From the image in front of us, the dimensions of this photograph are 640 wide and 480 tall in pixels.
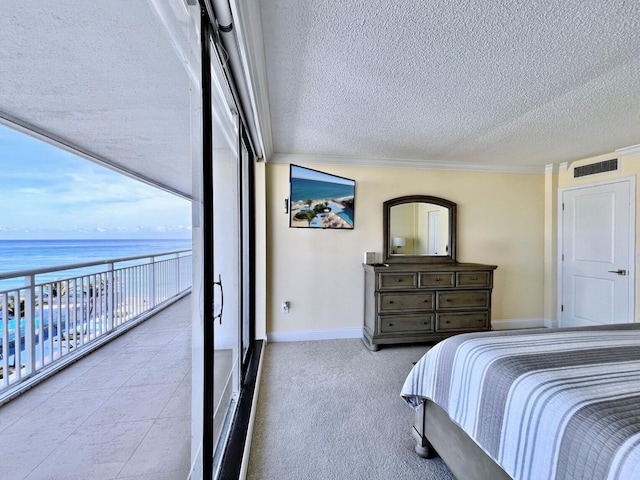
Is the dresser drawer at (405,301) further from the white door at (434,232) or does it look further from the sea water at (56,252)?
the sea water at (56,252)

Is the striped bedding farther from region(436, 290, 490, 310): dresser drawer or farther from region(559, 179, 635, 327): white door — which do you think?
region(559, 179, 635, 327): white door

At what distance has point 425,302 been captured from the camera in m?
3.17

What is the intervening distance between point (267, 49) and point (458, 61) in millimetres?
1096

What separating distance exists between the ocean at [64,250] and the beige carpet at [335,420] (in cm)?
133

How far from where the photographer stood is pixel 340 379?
247 cm

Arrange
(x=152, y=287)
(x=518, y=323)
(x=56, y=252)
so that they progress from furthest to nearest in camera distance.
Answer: (x=518, y=323)
(x=152, y=287)
(x=56, y=252)

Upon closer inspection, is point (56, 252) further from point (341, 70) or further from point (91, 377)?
point (341, 70)

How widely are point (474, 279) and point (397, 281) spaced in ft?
3.18

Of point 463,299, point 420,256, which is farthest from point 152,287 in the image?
point 463,299

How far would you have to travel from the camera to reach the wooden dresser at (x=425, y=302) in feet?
10.2

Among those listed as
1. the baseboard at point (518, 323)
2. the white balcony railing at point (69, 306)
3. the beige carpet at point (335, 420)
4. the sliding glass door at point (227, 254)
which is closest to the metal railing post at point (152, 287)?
the white balcony railing at point (69, 306)

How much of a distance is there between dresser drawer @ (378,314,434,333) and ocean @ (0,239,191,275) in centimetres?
249

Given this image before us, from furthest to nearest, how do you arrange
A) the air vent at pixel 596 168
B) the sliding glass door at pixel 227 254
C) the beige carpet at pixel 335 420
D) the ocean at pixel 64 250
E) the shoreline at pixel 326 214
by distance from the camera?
the shoreline at pixel 326 214
the air vent at pixel 596 168
the sliding glass door at pixel 227 254
the beige carpet at pixel 335 420
the ocean at pixel 64 250

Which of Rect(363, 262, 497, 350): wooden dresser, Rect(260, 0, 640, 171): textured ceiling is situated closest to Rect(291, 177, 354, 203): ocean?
Rect(260, 0, 640, 171): textured ceiling
